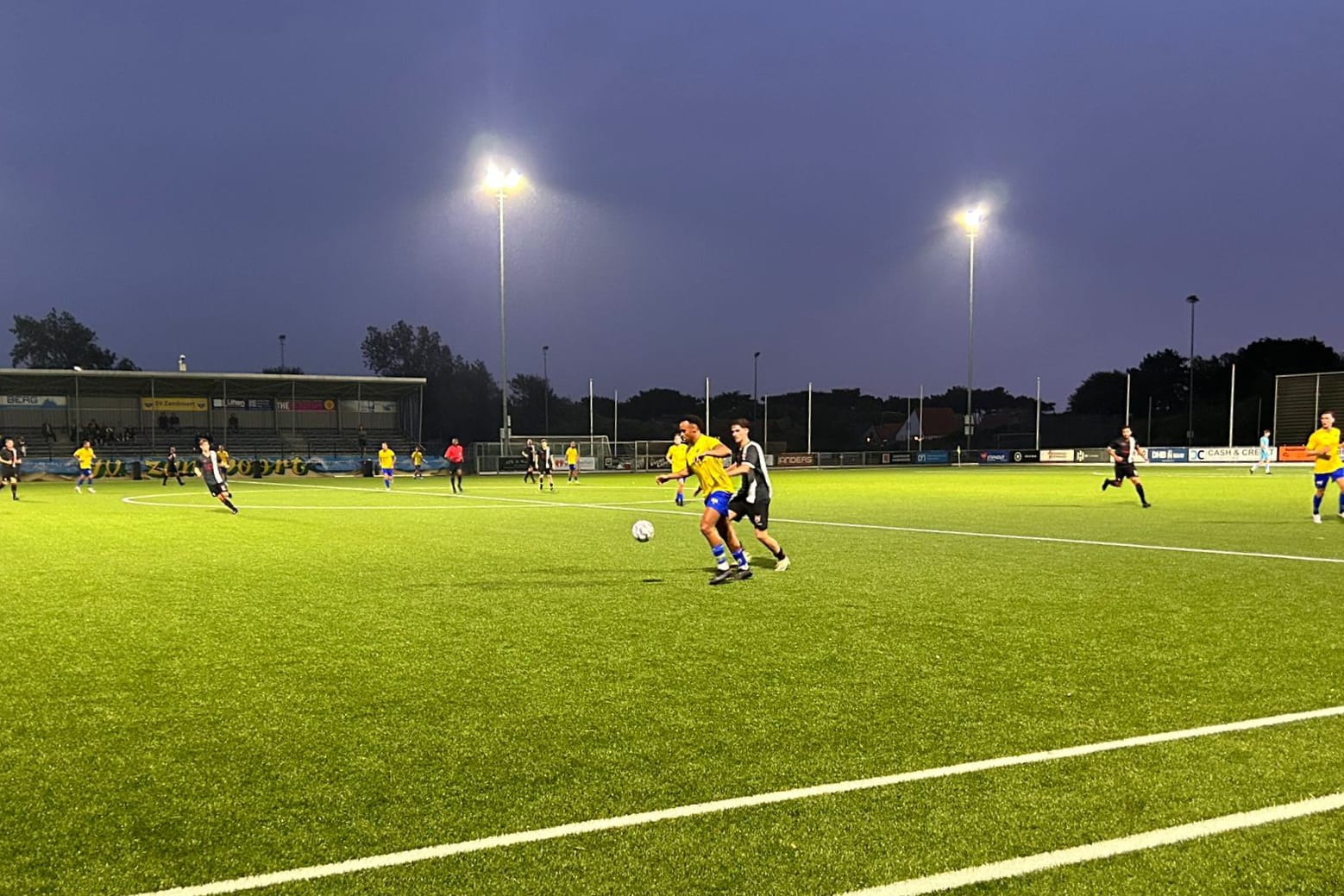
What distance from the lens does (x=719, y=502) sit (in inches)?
398

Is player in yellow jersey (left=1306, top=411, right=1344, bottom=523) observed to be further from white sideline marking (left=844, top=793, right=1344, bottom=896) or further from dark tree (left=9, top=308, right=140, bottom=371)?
dark tree (left=9, top=308, right=140, bottom=371)

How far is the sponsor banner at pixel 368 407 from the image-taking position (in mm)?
62219

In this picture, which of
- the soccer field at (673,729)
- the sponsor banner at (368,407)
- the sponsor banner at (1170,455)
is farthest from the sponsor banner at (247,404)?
the sponsor banner at (1170,455)

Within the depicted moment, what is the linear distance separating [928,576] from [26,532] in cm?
1599

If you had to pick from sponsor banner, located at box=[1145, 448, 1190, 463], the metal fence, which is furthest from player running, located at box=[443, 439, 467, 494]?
the metal fence

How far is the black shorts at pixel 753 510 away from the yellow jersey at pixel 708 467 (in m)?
0.50

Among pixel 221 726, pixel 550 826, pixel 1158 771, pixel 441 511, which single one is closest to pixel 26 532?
pixel 441 511

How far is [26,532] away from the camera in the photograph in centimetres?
1575

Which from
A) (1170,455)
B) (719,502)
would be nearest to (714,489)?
(719,502)

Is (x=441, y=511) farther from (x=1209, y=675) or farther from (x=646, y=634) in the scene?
(x=1209, y=675)

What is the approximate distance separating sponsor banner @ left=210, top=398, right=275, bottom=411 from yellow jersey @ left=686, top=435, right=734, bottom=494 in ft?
187

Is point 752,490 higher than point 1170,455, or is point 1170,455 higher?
point 752,490

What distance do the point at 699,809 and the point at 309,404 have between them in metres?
63.4

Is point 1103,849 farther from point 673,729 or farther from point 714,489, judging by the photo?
point 714,489
